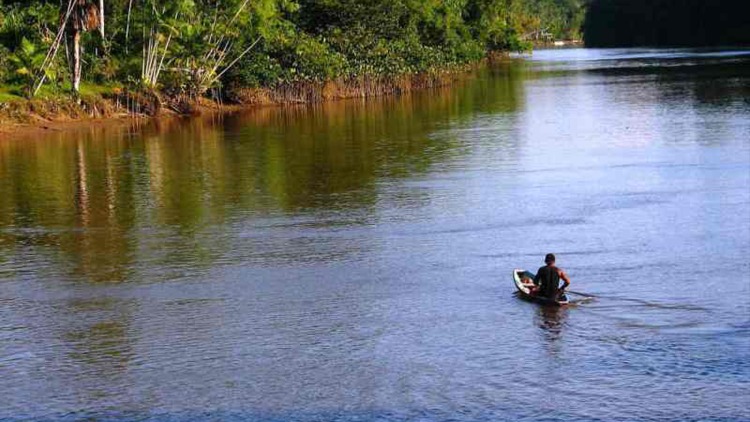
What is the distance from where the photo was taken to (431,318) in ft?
69.1

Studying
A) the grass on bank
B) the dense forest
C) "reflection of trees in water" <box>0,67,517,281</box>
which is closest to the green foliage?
the dense forest

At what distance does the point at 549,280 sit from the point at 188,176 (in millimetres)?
21865

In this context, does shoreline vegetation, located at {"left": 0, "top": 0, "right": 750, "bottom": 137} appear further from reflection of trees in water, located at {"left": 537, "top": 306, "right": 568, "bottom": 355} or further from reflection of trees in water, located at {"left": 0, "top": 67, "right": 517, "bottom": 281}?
reflection of trees in water, located at {"left": 537, "top": 306, "right": 568, "bottom": 355}

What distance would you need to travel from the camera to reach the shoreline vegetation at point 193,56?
58031 mm

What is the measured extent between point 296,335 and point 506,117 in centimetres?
4252

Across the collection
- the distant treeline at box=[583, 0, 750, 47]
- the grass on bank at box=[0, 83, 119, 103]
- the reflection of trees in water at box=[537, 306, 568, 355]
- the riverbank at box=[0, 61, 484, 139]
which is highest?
the distant treeline at box=[583, 0, 750, 47]

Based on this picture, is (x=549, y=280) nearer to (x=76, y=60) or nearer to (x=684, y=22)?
(x=76, y=60)

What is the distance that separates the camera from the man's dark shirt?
21.3 metres

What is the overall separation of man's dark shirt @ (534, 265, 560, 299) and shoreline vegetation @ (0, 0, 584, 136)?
130 feet

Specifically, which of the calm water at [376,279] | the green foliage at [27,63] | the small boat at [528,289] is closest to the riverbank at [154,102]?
the green foliage at [27,63]

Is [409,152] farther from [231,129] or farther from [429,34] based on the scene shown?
[429,34]

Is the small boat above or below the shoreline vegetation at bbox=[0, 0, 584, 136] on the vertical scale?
below

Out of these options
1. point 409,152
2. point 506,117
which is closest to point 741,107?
point 506,117

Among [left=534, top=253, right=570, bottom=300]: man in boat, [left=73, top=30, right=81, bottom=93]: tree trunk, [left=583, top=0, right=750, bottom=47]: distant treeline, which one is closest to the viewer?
[left=534, top=253, right=570, bottom=300]: man in boat
